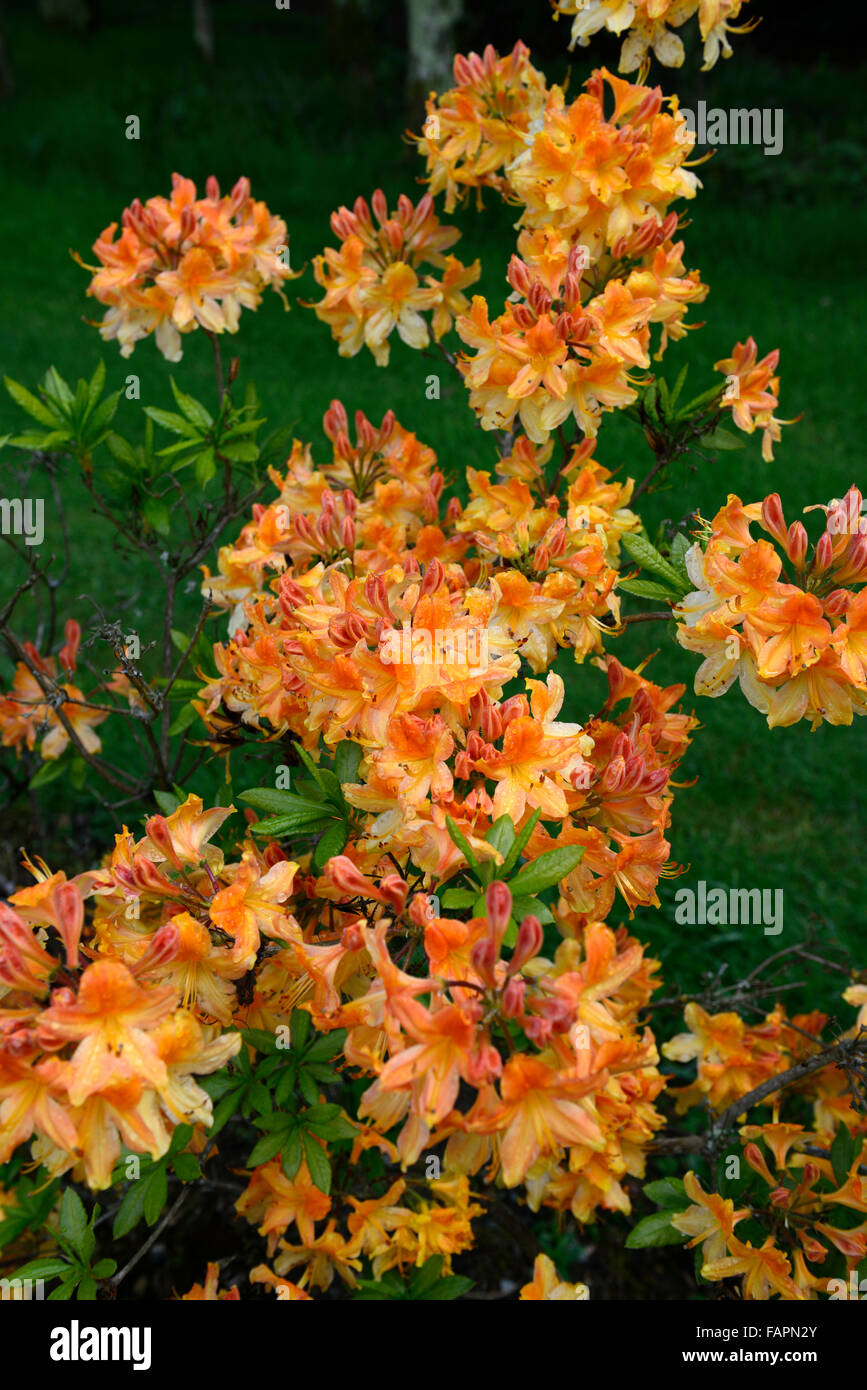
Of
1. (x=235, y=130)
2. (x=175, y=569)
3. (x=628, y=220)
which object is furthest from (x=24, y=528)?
(x=235, y=130)

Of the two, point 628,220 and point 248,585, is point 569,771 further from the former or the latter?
point 628,220

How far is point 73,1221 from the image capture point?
139cm

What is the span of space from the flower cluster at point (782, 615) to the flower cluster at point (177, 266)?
3.51 ft

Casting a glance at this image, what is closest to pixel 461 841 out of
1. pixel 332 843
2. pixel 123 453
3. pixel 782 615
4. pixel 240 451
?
pixel 332 843

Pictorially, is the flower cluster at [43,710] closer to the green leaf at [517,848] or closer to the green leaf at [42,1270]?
the green leaf at [42,1270]

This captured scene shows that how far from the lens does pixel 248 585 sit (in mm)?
1789

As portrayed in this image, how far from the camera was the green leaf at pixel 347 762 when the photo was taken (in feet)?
4.56

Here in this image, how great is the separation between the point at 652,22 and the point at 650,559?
3.03 ft

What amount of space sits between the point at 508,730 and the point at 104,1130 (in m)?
0.54

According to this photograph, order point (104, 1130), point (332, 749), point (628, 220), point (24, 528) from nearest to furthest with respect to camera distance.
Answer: point (104, 1130) < point (332, 749) < point (628, 220) < point (24, 528)

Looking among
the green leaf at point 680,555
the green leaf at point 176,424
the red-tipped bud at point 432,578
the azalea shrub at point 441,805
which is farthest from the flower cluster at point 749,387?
the green leaf at point 176,424

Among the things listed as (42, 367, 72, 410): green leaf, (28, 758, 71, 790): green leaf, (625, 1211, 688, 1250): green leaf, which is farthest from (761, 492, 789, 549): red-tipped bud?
(28, 758, 71, 790): green leaf

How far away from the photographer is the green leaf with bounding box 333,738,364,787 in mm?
1390

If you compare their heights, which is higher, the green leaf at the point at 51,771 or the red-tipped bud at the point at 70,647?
the red-tipped bud at the point at 70,647
